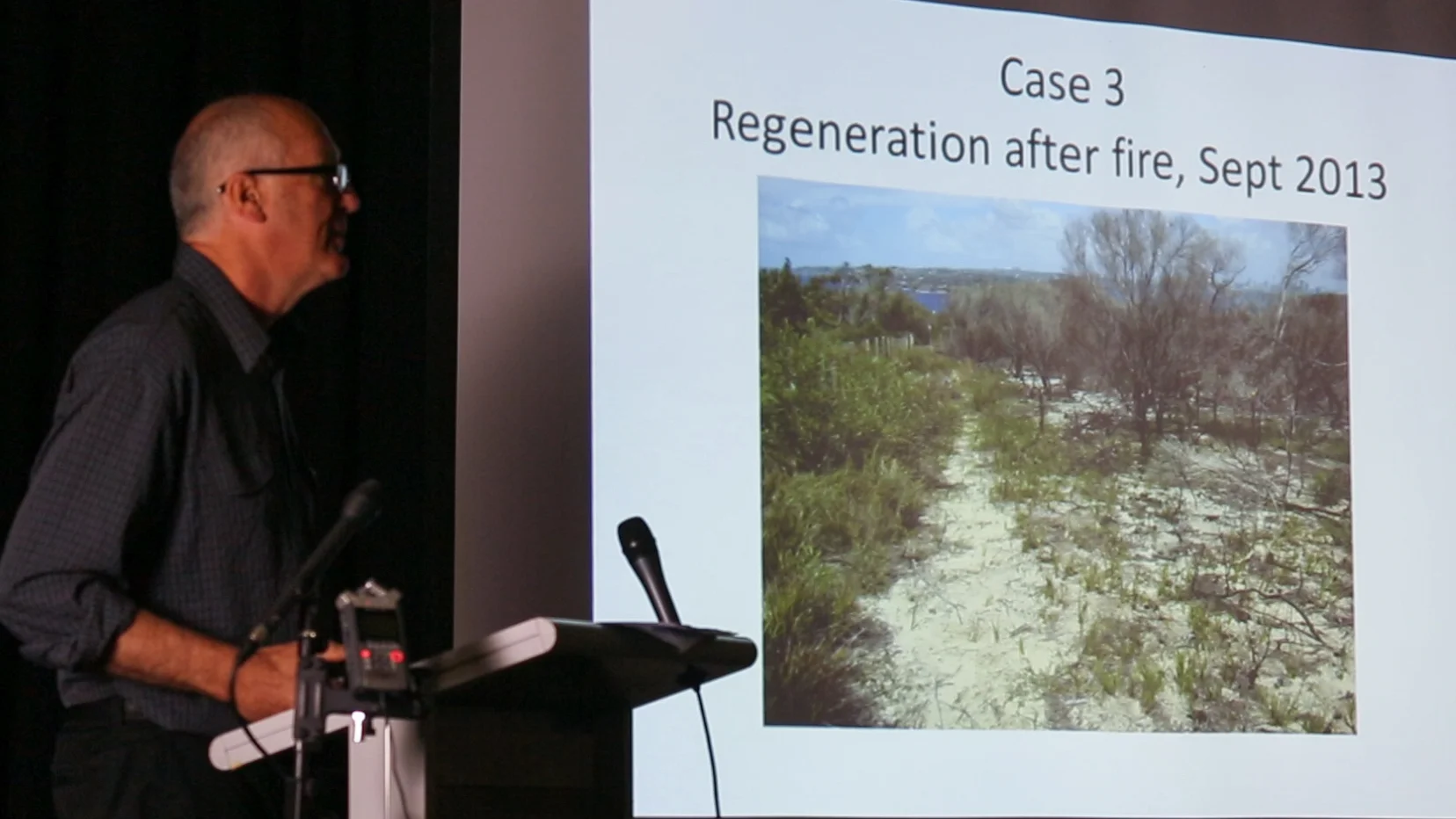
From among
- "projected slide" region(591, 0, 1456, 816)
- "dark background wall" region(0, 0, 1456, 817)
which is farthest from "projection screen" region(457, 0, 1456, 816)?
"dark background wall" region(0, 0, 1456, 817)

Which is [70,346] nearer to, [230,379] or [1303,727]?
[230,379]

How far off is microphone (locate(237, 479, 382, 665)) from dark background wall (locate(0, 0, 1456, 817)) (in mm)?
1570

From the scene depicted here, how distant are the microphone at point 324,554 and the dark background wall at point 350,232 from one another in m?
1.57

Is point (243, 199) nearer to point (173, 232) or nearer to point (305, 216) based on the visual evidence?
point (305, 216)

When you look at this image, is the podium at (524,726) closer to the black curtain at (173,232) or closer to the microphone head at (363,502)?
the microphone head at (363,502)

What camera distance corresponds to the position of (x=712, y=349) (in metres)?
3.31

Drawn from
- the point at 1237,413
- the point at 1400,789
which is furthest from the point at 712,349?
the point at 1400,789

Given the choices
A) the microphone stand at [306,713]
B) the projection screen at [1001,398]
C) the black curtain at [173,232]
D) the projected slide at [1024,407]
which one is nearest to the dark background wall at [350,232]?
the black curtain at [173,232]

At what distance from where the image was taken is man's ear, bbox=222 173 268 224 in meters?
2.32

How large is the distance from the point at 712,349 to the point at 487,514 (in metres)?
0.51

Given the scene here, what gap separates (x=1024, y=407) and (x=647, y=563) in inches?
60.3

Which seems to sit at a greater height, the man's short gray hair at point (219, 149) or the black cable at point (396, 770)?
the man's short gray hair at point (219, 149)

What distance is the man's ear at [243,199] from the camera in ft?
7.62

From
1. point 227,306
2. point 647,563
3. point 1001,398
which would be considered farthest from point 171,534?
point 1001,398
